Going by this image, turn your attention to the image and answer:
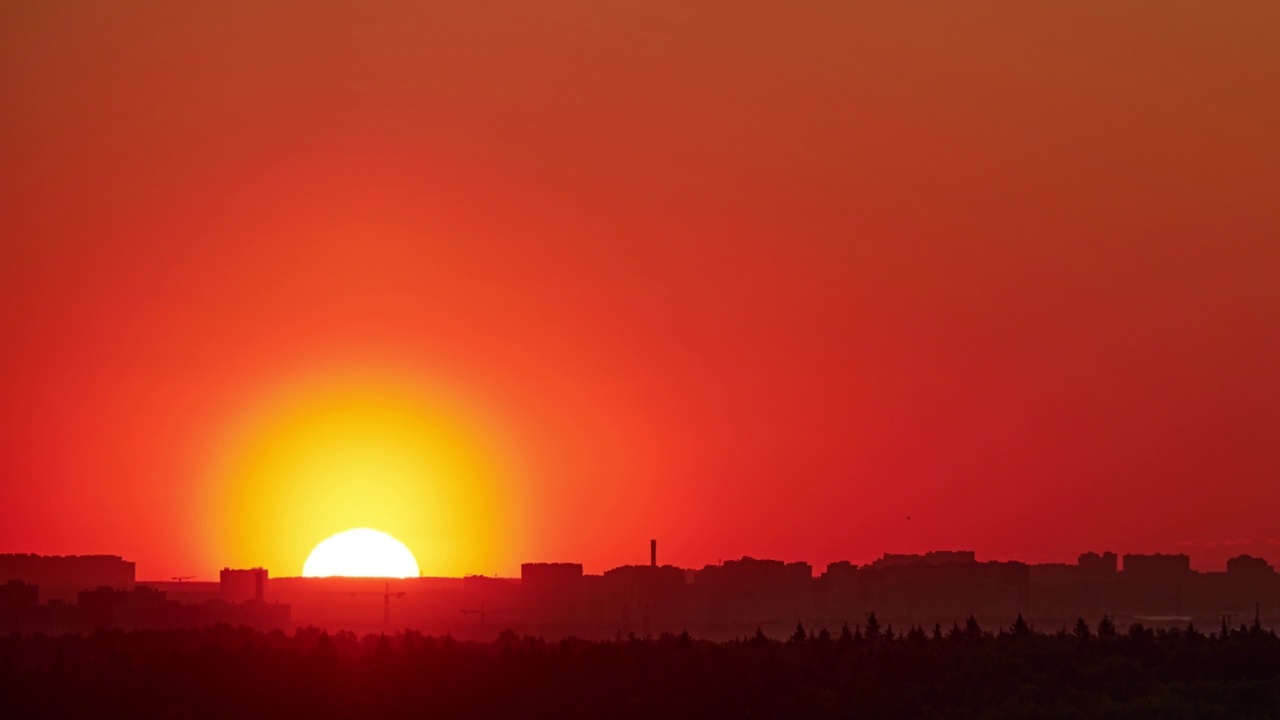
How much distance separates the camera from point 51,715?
116500mm

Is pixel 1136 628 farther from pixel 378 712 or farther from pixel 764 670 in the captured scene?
pixel 378 712

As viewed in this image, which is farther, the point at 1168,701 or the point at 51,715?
the point at 51,715

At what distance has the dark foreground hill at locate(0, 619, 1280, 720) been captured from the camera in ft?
295

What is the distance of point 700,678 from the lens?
109188mm

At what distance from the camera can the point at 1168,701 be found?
8212 centimetres

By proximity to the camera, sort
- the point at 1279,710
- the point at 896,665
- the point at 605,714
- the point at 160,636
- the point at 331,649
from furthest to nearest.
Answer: the point at 160,636
the point at 331,649
the point at 605,714
the point at 896,665
the point at 1279,710

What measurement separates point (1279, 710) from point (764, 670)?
34555 millimetres

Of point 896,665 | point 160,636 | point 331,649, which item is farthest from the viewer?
point 160,636

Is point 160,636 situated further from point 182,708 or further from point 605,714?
point 605,714

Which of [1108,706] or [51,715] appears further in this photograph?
[51,715]

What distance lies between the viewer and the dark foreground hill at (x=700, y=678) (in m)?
89.8

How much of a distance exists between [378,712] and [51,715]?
1928cm

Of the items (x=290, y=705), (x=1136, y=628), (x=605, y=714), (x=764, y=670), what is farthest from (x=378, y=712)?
(x=1136, y=628)

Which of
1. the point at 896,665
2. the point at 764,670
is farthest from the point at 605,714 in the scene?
the point at 896,665
